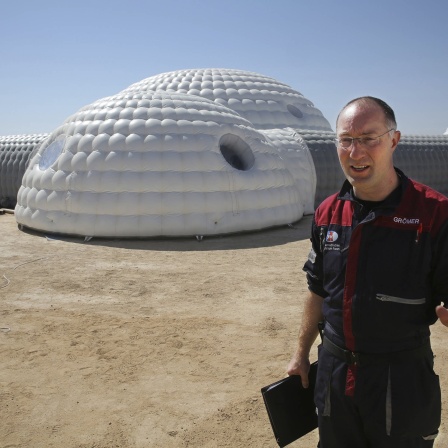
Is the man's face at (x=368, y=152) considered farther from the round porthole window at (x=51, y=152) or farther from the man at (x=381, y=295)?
the round porthole window at (x=51, y=152)

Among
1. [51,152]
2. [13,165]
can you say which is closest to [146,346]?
[51,152]

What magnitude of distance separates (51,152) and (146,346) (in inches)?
298

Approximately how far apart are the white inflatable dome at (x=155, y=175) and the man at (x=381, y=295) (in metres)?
7.92

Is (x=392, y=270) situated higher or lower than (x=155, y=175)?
higher

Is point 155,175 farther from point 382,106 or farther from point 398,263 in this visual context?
point 398,263

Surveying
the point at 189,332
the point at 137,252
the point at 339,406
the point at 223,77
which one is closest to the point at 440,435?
the point at 339,406

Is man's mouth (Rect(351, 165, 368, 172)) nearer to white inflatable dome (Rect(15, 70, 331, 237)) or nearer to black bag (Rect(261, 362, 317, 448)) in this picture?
black bag (Rect(261, 362, 317, 448))

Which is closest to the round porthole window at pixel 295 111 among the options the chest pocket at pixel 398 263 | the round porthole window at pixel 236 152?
the round porthole window at pixel 236 152

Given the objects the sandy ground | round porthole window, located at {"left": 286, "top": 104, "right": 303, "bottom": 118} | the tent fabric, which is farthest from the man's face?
round porthole window, located at {"left": 286, "top": 104, "right": 303, "bottom": 118}

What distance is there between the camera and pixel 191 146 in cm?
1021

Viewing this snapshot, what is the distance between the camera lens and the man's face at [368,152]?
1964 millimetres

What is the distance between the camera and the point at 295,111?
18500 millimetres

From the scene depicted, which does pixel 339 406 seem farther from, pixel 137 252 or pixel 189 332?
pixel 137 252

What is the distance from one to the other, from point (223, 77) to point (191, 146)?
8.82m
